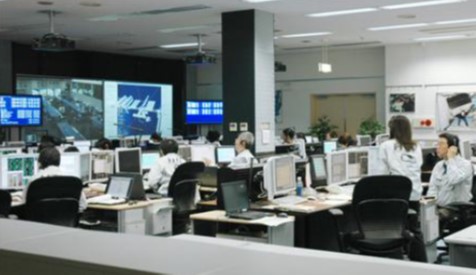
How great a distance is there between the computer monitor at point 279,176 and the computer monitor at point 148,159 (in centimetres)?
239

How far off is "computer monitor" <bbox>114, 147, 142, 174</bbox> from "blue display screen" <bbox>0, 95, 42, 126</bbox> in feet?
18.1

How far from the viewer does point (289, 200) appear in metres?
5.51

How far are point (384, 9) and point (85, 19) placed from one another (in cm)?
456

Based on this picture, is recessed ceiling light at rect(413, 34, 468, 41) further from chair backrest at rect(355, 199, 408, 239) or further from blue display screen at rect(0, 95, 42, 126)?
chair backrest at rect(355, 199, 408, 239)

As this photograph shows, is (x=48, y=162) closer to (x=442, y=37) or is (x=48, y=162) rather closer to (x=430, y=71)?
(x=442, y=37)

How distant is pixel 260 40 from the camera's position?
914 centimetres

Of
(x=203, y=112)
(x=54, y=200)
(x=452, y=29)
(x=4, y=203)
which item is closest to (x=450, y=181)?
(x=54, y=200)

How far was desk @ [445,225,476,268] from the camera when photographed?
310cm

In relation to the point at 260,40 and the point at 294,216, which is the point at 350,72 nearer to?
the point at 260,40

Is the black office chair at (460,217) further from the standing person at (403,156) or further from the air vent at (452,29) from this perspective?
the air vent at (452,29)

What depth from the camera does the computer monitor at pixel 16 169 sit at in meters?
6.00

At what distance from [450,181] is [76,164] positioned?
149 inches

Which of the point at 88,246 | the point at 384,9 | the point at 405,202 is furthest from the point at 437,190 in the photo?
the point at 88,246

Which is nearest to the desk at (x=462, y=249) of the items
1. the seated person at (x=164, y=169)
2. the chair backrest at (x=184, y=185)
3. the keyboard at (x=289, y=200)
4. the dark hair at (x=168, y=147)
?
the keyboard at (x=289, y=200)
